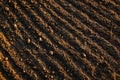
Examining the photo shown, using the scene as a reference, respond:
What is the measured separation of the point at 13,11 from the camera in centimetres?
249

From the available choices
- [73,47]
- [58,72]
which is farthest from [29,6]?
[58,72]

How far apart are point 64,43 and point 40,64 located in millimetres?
350

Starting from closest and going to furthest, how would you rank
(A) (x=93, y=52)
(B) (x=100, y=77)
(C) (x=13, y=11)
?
(B) (x=100, y=77)
(A) (x=93, y=52)
(C) (x=13, y=11)

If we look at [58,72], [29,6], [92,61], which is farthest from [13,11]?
[92,61]

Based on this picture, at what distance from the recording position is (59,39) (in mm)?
2332

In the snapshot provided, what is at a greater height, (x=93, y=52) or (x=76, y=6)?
(x=76, y=6)

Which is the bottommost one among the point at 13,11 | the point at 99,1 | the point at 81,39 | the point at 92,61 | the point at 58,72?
the point at 58,72

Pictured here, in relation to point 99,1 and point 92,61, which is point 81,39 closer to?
point 92,61

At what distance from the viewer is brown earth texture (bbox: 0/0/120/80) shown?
84.5 inches

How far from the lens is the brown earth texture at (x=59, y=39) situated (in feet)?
7.04

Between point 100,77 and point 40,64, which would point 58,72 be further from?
point 100,77

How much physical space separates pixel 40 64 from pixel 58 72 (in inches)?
7.9

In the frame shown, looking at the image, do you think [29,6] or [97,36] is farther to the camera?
[29,6]

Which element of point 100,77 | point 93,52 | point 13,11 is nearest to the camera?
point 100,77
